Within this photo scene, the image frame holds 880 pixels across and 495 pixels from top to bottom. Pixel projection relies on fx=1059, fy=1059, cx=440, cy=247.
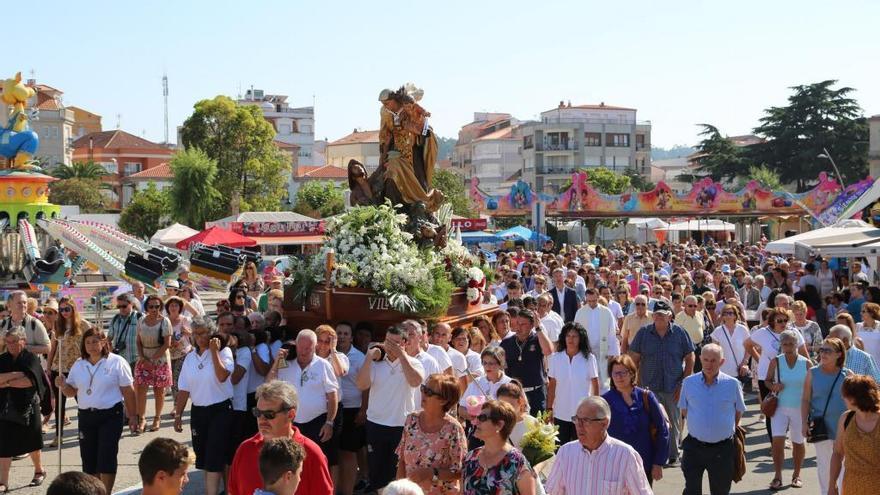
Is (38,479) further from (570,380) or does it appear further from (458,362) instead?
(570,380)

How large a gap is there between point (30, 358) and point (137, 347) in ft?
9.36

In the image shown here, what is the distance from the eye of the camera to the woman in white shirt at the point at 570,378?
30.4 ft

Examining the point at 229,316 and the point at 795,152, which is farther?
the point at 795,152

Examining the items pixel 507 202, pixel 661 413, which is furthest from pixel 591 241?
pixel 661 413

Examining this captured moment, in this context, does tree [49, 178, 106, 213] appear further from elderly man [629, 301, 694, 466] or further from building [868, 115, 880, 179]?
elderly man [629, 301, 694, 466]

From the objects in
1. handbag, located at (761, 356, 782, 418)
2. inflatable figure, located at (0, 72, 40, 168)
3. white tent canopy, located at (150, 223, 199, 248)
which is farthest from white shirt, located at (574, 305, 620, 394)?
white tent canopy, located at (150, 223, 199, 248)

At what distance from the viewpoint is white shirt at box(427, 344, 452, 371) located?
8.94m

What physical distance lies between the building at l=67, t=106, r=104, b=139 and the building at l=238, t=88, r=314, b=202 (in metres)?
18.8

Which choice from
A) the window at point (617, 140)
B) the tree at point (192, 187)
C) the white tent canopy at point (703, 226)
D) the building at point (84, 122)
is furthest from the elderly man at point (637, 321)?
the building at point (84, 122)

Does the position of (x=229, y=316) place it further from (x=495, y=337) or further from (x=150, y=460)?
(x=150, y=460)

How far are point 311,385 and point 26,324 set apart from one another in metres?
4.13

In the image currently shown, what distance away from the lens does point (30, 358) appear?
9445 mm

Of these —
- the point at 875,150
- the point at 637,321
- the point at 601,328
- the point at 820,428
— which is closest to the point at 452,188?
the point at 875,150

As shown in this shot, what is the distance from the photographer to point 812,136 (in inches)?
2918
